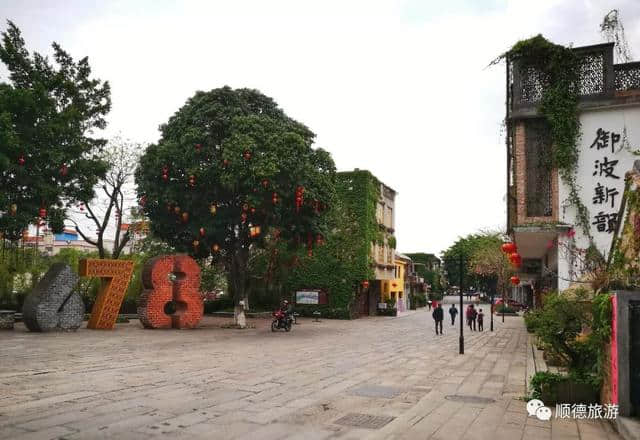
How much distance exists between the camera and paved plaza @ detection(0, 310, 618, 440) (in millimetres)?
7020

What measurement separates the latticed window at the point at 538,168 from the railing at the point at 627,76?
252 centimetres

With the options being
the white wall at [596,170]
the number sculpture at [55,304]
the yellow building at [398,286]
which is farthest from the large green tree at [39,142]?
the yellow building at [398,286]

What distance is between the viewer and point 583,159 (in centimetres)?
1789

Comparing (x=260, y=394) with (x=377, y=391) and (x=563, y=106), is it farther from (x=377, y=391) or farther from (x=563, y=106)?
(x=563, y=106)

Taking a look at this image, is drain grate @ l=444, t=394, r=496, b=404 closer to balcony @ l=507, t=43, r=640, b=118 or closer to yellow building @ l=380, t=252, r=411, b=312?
balcony @ l=507, t=43, r=640, b=118

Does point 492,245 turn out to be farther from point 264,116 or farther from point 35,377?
point 35,377

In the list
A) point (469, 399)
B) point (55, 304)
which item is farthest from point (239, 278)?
point (469, 399)

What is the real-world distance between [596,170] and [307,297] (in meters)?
25.4

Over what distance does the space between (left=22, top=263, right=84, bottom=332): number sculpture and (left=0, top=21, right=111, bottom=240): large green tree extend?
2361mm

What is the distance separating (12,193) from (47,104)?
148 inches

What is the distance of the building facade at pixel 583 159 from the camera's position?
17328 mm

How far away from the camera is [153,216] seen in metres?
24.1

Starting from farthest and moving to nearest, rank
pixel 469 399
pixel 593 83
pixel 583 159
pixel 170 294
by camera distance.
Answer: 1. pixel 170 294
2. pixel 593 83
3. pixel 583 159
4. pixel 469 399

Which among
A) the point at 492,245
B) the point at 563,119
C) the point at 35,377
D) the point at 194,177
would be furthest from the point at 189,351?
the point at 492,245
